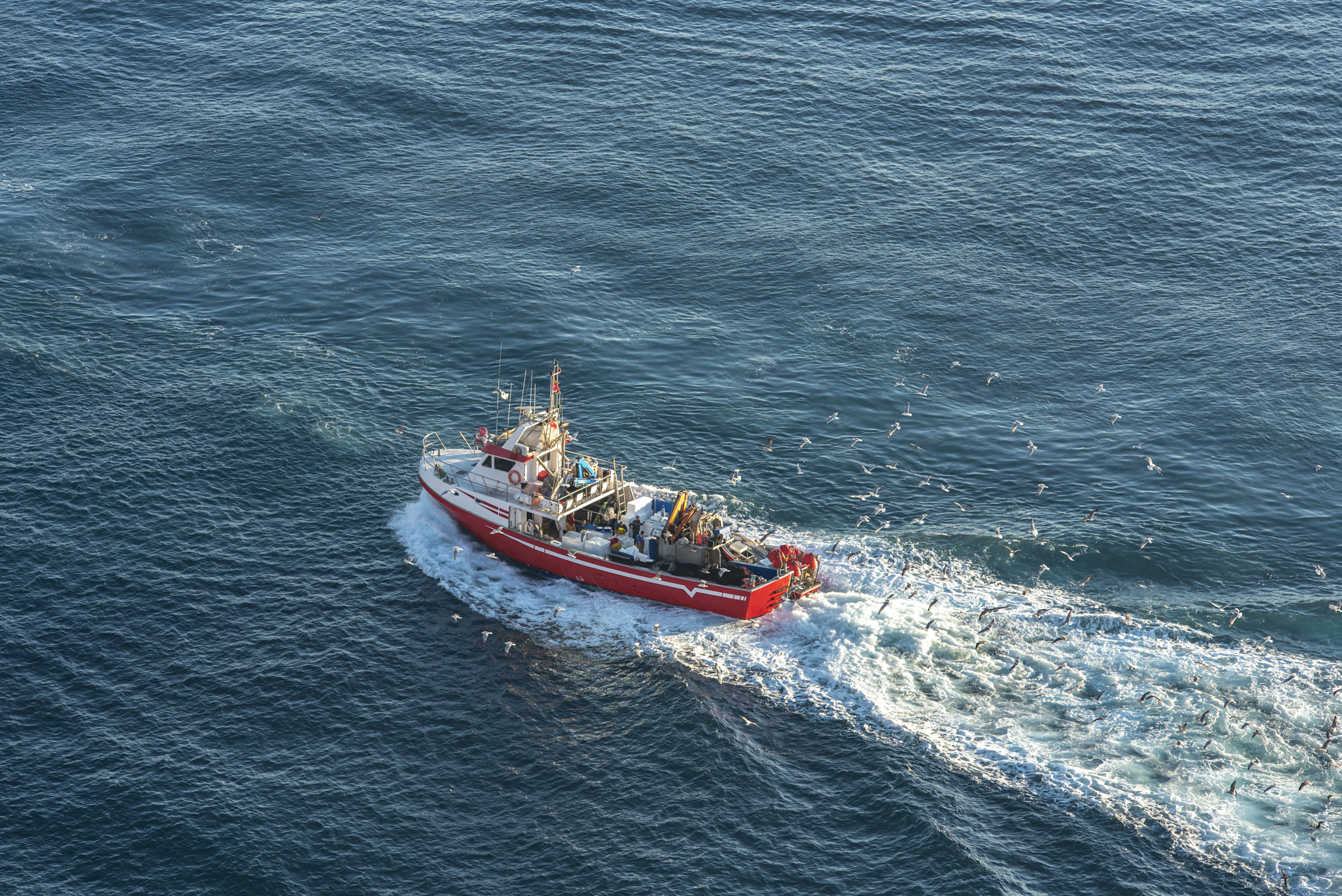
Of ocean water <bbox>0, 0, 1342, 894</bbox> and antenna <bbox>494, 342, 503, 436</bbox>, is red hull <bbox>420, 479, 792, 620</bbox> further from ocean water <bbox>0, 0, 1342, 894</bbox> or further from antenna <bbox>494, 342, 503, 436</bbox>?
antenna <bbox>494, 342, 503, 436</bbox>

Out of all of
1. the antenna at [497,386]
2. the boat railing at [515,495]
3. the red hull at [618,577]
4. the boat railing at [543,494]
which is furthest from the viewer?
the antenna at [497,386]

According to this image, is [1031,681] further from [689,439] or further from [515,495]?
[689,439]

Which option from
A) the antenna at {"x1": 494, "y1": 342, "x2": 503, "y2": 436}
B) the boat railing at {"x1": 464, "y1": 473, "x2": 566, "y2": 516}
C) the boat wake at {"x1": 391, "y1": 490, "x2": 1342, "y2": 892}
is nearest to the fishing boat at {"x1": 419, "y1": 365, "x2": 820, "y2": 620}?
the boat railing at {"x1": 464, "y1": 473, "x2": 566, "y2": 516}

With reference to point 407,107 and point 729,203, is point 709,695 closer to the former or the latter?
point 729,203

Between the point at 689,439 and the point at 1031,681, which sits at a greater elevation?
the point at 689,439

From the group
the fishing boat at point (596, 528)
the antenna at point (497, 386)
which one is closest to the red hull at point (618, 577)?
the fishing boat at point (596, 528)

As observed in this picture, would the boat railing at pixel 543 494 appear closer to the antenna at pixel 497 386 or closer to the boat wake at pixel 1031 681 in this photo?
the boat wake at pixel 1031 681

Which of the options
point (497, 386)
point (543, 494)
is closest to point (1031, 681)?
point (543, 494)
